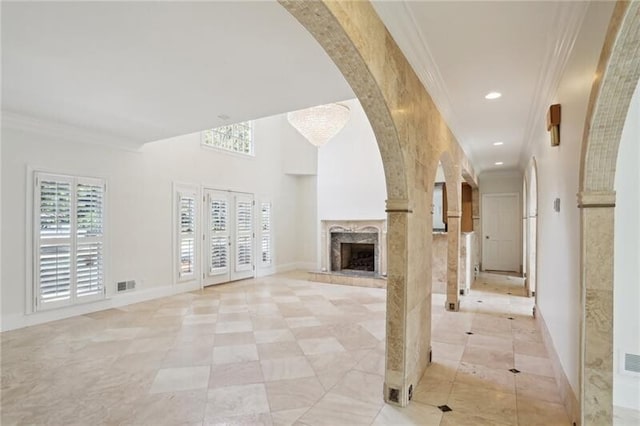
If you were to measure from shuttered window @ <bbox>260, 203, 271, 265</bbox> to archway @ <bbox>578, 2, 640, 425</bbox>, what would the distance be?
724 cm

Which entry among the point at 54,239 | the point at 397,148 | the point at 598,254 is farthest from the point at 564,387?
the point at 54,239

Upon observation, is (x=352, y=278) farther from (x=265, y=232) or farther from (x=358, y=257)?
(x=265, y=232)

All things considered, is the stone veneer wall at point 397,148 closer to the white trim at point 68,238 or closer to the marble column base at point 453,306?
the marble column base at point 453,306

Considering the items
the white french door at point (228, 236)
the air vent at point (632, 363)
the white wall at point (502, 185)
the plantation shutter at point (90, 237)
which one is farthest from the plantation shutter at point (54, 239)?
the white wall at point (502, 185)

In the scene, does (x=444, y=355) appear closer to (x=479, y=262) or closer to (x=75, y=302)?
(x=75, y=302)

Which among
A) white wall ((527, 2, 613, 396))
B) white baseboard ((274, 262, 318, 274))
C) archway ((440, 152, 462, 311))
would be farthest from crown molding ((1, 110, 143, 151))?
white wall ((527, 2, 613, 396))

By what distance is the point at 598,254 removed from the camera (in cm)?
188

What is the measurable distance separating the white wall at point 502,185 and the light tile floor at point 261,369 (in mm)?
4872

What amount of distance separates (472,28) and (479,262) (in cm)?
892

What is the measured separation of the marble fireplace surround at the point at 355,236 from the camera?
805cm

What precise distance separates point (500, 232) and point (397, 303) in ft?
28.2

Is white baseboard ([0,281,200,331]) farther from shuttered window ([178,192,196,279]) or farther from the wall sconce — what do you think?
Result: the wall sconce

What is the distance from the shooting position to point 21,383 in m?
2.95

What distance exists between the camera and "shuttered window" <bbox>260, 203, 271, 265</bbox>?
8.57m
